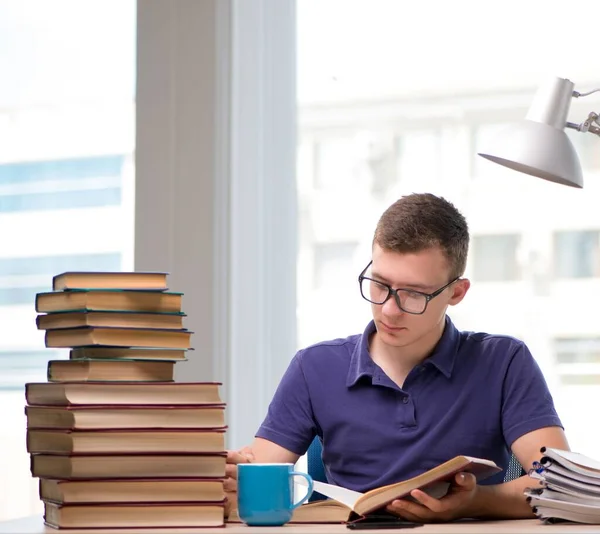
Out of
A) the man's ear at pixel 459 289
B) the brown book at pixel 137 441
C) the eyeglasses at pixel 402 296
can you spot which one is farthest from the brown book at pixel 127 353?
the man's ear at pixel 459 289

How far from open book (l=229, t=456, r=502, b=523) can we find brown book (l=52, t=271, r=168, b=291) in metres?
0.38

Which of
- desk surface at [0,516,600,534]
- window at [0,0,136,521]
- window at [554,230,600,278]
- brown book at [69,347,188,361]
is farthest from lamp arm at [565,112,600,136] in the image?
window at [0,0,136,521]

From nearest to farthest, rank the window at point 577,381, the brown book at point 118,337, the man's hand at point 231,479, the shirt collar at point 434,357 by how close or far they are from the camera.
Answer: the brown book at point 118,337
the man's hand at point 231,479
the shirt collar at point 434,357
the window at point 577,381

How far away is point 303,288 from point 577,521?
63.7 inches

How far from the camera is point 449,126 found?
2893mm

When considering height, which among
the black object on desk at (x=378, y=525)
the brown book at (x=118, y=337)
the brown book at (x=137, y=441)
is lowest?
the black object on desk at (x=378, y=525)

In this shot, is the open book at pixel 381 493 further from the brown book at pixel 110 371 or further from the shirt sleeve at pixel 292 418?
the shirt sleeve at pixel 292 418

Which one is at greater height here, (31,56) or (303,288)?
(31,56)

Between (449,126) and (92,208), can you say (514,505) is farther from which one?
(92,208)

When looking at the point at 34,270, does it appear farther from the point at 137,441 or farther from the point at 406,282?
the point at 137,441

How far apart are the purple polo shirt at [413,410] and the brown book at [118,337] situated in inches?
21.7

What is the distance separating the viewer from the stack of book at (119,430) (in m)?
1.28

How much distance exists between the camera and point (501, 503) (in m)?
1.52

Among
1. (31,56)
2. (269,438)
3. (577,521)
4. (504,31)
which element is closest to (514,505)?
(577,521)
